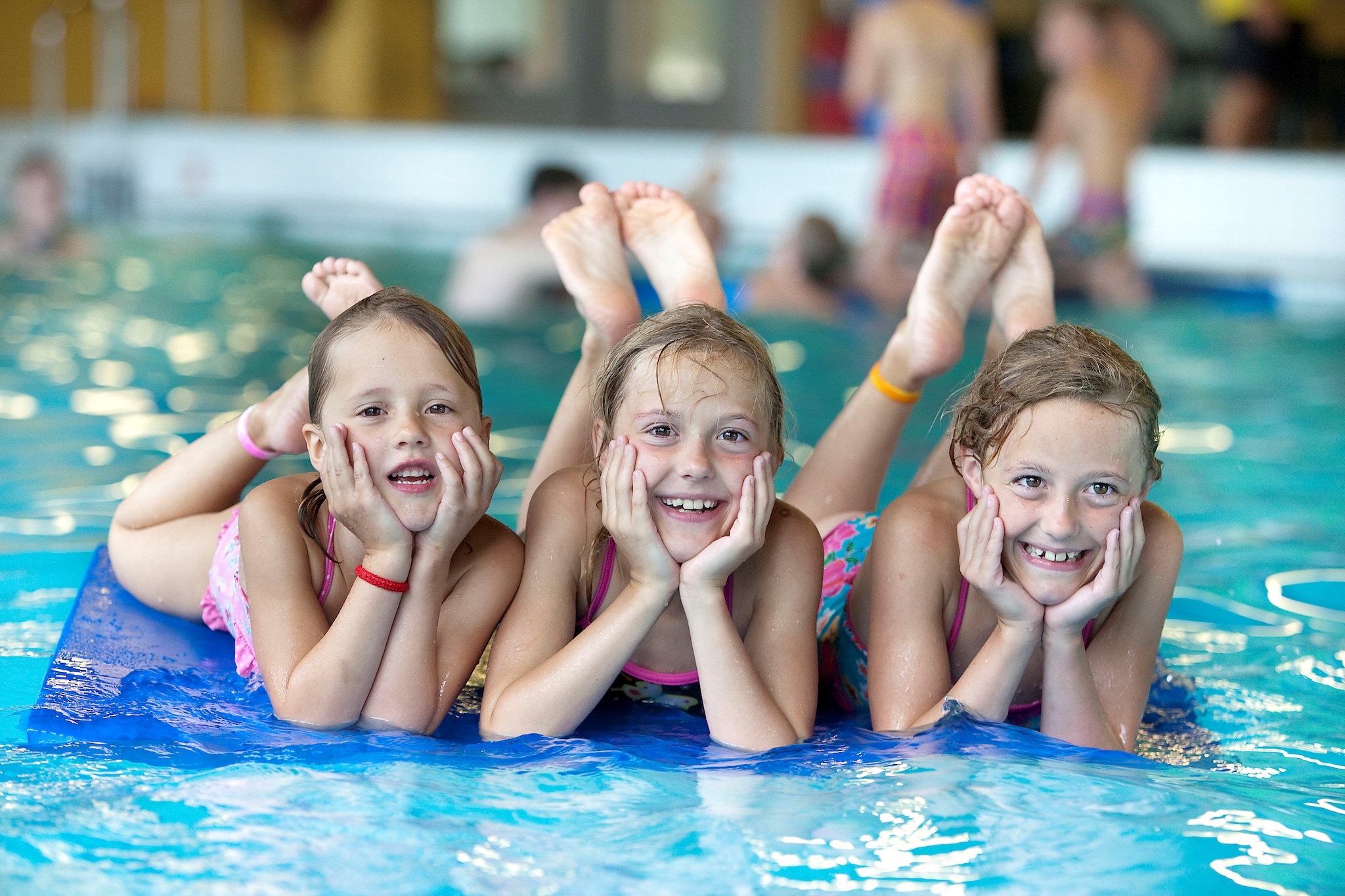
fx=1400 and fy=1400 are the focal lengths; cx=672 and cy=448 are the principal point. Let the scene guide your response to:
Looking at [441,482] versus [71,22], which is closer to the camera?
[441,482]

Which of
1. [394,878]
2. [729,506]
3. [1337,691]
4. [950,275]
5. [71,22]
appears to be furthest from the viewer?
[71,22]

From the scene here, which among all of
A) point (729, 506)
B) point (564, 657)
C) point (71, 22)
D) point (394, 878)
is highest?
point (71, 22)

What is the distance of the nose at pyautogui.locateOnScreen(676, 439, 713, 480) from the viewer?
2.08m

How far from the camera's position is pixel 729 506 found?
6.95 feet

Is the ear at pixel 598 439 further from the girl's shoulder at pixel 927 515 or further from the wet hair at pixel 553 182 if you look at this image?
the wet hair at pixel 553 182

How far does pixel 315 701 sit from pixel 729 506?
2.32ft

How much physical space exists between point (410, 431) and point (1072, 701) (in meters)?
1.10

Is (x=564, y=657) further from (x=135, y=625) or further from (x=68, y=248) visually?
(x=68, y=248)

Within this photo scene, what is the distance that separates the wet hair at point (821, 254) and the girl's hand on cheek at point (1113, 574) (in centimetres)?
558

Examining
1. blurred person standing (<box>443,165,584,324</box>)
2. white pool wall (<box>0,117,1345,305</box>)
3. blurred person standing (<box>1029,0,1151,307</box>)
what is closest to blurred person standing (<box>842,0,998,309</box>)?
white pool wall (<box>0,117,1345,305</box>)

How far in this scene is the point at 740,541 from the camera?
2.07m

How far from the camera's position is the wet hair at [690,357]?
7.19ft

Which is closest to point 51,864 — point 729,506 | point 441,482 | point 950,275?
point 441,482

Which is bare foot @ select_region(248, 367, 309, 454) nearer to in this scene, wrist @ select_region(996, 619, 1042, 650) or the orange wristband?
the orange wristband
